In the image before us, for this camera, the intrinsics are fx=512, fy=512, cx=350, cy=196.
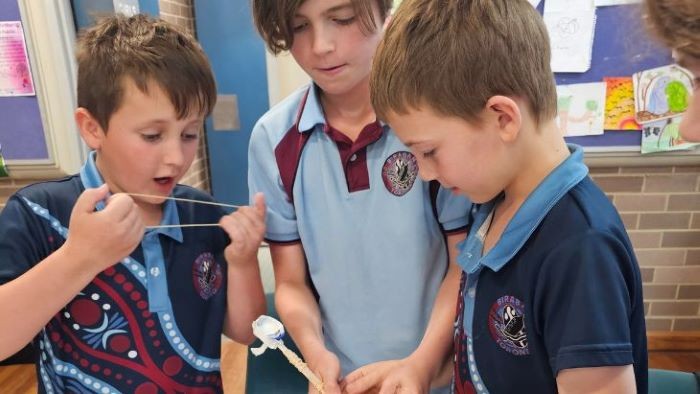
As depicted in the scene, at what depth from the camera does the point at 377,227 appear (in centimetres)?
92

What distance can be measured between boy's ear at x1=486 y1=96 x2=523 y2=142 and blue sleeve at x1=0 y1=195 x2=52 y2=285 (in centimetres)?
71

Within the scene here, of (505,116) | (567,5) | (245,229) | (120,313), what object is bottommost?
(120,313)

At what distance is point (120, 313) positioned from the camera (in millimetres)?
863

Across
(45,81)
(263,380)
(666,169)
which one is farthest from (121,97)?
(666,169)

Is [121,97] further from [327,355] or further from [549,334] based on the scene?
[549,334]

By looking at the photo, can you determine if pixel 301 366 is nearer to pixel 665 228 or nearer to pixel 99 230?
pixel 99 230

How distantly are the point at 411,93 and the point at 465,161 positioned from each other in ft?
0.41

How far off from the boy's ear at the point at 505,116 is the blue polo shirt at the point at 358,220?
0.72 feet

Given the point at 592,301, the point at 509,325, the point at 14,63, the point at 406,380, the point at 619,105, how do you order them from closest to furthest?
the point at 592,301 < the point at 509,325 < the point at 406,380 < the point at 14,63 < the point at 619,105

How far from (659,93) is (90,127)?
7.27 feet

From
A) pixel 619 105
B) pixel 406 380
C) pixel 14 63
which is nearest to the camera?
pixel 406 380

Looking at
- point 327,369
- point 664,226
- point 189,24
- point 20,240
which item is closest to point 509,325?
point 327,369

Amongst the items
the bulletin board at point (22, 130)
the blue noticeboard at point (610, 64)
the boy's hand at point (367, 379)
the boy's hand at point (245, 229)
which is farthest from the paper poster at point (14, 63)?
the blue noticeboard at point (610, 64)

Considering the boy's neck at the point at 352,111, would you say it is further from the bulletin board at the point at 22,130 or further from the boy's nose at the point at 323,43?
the bulletin board at the point at 22,130
